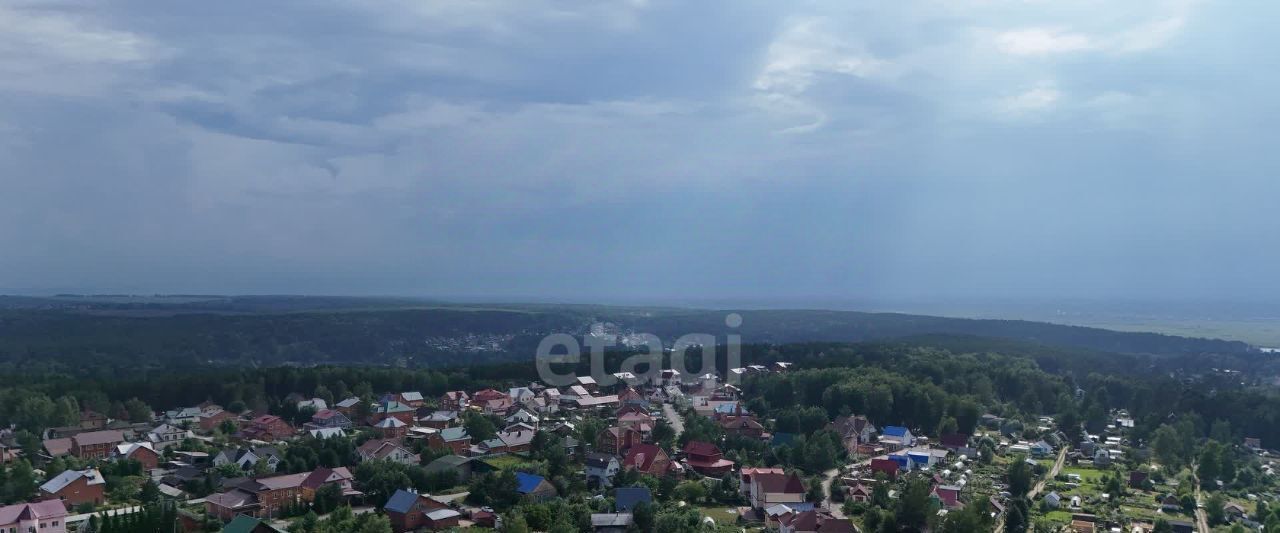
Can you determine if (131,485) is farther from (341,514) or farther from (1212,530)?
(1212,530)

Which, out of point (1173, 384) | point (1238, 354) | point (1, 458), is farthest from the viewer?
point (1238, 354)

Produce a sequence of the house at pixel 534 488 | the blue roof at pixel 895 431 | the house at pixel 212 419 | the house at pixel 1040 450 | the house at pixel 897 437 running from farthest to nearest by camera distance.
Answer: the house at pixel 212 419
the blue roof at pixel 895 431
the house at pixel 897 437
the house at pixel 1040 450
the house at pixel 534 488

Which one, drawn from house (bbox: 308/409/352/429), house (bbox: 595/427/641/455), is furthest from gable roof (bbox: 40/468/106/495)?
house (bbox: 595/427/641/455)

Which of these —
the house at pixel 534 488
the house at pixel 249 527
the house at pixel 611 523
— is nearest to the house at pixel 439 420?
the house at pixel 534 488

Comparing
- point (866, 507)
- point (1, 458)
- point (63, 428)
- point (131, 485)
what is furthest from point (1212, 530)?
point (63, 428)

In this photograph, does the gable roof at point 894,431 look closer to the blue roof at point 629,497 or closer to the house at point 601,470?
the house at point 601,470

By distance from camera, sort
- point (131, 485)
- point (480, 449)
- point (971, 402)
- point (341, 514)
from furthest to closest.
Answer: point (971, 402) → point (480, 449) → point (131, 485) → point (341, 514)
